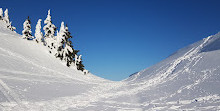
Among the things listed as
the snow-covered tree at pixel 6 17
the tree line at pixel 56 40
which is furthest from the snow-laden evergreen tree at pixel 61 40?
the snow-covered tree at pixel 6 17

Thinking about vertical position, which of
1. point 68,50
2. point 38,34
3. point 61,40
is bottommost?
point 68,50

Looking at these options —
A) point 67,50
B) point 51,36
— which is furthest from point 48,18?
point 67,50

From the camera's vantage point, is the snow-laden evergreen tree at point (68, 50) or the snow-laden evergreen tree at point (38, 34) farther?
the snow-laden evergreen tree at point (38, 34)

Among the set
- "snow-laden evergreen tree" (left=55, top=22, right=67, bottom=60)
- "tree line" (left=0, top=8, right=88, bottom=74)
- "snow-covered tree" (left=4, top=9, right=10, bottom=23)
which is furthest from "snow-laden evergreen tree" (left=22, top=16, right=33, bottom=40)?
"snow-covered tree" (left=4, top=9, right=10, bottom=23)

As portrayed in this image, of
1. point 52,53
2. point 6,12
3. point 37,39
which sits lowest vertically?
point 52,53

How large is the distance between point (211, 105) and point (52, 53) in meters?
41.0

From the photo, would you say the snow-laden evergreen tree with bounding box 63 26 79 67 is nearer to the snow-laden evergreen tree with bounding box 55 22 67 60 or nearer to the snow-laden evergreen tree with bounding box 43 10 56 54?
the snow-laden evergreen tree with bounding box 55 22 67 60

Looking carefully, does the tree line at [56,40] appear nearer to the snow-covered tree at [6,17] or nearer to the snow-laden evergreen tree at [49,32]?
the snow-laden evergreen tree at [49,32]

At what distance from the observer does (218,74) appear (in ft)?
52.7

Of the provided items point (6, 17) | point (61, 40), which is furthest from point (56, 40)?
point (6, 17)

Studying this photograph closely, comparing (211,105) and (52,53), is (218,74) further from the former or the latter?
(52,53)

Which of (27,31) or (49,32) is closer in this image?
(27,31)

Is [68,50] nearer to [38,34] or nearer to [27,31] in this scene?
Answer: [38,34]

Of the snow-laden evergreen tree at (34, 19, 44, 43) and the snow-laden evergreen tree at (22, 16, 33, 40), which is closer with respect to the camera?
the snow-laden evergreen tree at (22, 16, 33, 40)
